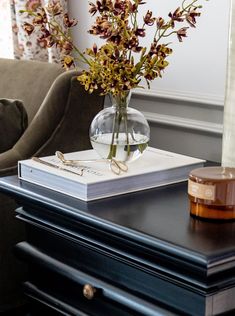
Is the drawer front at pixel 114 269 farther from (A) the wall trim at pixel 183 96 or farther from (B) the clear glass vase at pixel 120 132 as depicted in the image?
(A) the wall trim at pixel 183 96

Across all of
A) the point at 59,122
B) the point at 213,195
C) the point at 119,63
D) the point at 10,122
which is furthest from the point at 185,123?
the point at 213,195

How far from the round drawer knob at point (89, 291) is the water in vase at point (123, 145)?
0.22m

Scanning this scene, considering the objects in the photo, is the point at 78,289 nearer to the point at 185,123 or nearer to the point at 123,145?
the point at 123,145

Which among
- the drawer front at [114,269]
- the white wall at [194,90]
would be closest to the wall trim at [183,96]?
the white wall at [194,90]

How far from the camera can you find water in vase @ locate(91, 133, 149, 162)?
1.10m

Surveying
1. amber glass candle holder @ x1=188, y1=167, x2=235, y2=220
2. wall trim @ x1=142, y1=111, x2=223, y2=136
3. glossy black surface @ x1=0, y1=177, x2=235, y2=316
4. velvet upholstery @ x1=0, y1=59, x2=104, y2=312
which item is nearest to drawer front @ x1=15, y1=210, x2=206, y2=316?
glossy black surface @ x1=0, y1=177, x2=235, y2=316

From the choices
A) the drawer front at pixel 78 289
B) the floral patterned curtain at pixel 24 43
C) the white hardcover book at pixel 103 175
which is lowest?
the drawer front at pixel 78 289

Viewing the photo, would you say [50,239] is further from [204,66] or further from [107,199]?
[204,66]

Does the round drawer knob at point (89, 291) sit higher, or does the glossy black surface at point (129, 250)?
the glossy black surface at point (129, 250)

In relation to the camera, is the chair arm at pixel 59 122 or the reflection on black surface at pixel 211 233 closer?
the reflection on black surface at pixel 211 233

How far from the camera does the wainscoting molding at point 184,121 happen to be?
143cm

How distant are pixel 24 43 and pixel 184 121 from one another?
2.05 ft

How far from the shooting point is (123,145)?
1096mm

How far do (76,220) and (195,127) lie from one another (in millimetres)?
558
